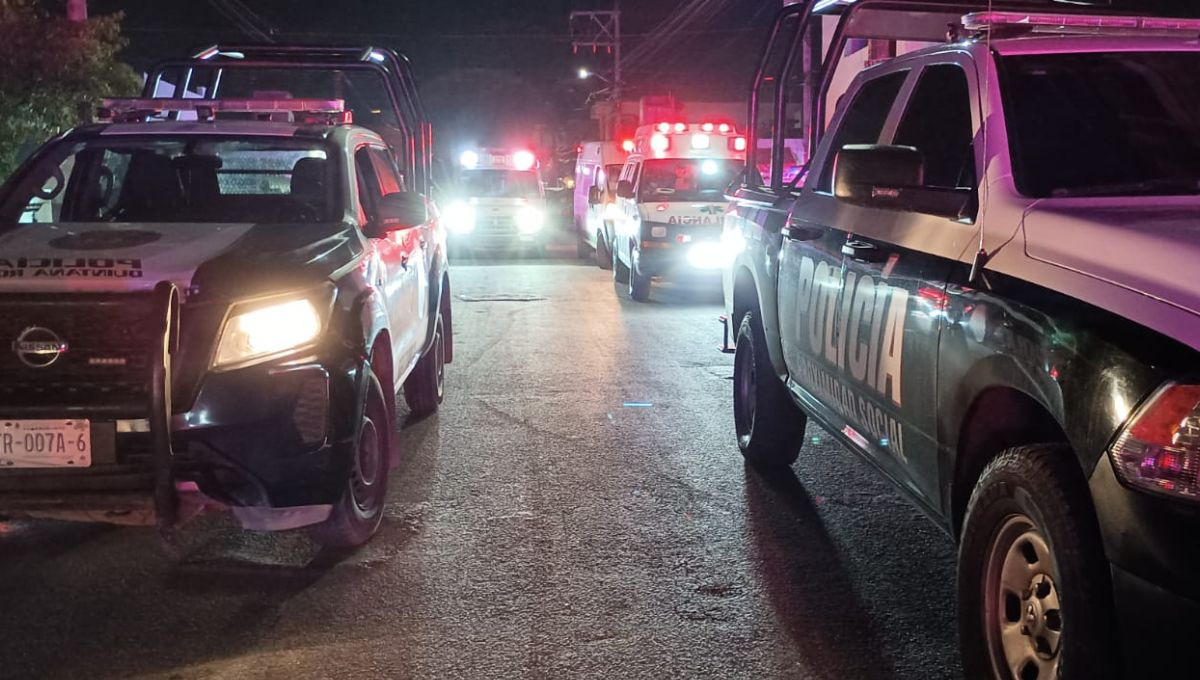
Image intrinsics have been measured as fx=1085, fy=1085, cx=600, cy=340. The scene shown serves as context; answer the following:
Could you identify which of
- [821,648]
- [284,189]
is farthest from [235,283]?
[821,648]

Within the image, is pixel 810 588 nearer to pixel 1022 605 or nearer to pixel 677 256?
pixel 1022 605

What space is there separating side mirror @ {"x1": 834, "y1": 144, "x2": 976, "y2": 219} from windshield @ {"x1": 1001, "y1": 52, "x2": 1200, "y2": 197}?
21 cm

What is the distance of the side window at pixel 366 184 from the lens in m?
5.68

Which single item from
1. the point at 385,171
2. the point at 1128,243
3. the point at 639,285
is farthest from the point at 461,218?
the point at 1128,243

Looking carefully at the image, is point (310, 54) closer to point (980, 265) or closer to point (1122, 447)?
point (980, 265)

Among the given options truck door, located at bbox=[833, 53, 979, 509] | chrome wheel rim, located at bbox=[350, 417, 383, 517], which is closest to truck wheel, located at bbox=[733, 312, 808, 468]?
truck door, located at bbox=[833, 53, 979, 509]

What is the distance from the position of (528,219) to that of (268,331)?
1814 centimetres

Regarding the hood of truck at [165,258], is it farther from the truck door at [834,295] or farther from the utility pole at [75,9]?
the utility pole at [75,9]

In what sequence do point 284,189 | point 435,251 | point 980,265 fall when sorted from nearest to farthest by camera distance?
point 980,265 → point 284,189 → point 435,251

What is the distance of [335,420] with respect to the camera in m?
4.16

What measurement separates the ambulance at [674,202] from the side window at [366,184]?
7.22 meters

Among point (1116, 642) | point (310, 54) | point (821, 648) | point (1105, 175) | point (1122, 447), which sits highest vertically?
point (310, 54)

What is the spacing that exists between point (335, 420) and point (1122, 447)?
2.79 metres

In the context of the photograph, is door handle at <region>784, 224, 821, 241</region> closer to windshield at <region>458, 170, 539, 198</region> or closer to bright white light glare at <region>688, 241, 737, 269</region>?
bright white light glare at <region>688, 241, 737, 269</region>
